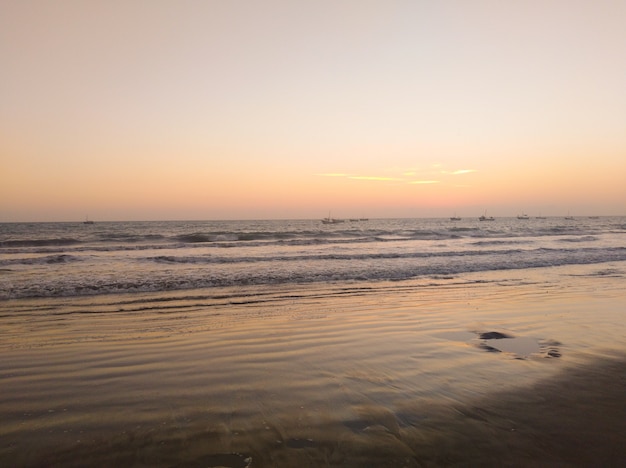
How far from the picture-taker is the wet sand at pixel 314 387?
346 cm

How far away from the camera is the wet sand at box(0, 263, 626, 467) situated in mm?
3461

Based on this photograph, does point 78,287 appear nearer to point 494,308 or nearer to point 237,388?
point 237,388

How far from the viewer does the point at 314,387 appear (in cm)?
498

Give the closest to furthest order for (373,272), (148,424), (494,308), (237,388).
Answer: (148,424), (237,388), (494,308), (373,272)

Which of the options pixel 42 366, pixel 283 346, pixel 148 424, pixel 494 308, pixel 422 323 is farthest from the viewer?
pixel 494 308

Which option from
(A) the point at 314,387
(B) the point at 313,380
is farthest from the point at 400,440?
(B) the point at 313,380

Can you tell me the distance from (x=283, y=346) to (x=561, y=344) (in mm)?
4906

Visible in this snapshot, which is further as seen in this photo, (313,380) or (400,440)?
(313,380)

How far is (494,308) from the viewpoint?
1032 cm

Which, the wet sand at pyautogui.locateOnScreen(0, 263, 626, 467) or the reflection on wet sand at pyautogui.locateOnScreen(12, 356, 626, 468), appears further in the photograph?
the wet sand at pyautogui.locateOnScreen(0, 263, 626, 467)

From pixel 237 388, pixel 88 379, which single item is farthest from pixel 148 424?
pixel 88 379

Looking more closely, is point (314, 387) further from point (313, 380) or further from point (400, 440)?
point (400, 440)

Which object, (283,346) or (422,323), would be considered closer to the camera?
(283,346)

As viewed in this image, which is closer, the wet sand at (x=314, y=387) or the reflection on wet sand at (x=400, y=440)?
the reflection on wet sand at (x=400, y=440)
